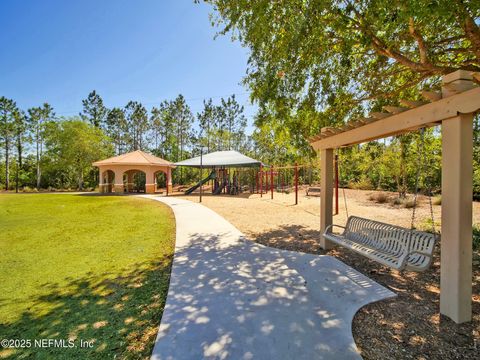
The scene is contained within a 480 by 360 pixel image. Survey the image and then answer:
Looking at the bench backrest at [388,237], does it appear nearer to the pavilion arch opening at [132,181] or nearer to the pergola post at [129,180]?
the pavilion arch opening at [132,181]

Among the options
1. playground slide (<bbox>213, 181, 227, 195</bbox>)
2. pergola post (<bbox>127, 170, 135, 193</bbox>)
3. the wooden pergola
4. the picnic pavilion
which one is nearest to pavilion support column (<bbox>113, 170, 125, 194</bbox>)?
the picnic pavilion

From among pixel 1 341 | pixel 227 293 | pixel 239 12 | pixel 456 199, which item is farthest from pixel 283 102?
pixel 1 341

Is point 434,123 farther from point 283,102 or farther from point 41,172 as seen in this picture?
point 41,172

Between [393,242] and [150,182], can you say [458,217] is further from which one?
[150,182]

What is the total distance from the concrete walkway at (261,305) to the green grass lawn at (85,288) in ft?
Result: 0.96

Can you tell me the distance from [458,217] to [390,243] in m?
1.65

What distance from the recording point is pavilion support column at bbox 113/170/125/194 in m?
22.1

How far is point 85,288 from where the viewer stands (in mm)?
3822

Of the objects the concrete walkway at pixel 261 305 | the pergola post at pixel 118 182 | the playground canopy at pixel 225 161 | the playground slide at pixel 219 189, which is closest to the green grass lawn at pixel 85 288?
the concrete walkway at pixel 261 305

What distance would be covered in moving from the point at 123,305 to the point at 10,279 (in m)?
2.46

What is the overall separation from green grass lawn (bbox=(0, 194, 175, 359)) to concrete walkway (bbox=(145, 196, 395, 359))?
29 centimetres

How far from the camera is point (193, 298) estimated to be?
11.1 ft

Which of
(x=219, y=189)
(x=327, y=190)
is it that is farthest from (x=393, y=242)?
(x=219, y=189)

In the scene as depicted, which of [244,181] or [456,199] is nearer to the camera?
[456,199]
